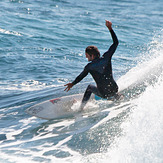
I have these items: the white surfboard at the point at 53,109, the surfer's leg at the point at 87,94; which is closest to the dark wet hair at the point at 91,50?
the surfer's leg at the point at 87,94

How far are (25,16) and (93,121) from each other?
17.4 meters

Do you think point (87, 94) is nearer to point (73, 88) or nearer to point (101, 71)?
point (101, 71)

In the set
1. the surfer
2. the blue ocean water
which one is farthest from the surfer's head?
the blue ocean water

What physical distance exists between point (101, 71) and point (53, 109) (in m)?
1.47

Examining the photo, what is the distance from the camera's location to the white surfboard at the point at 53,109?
745 centimetres

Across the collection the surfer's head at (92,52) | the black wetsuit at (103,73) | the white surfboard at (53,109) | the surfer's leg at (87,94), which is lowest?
the white surfboard at (53,109)

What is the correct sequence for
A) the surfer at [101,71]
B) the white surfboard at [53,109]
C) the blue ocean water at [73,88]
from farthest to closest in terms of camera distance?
the white surfboard at [53,109], the surfer at [101,71], the blue ocean water at [73,88]

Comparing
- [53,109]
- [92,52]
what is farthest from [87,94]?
[92,52]

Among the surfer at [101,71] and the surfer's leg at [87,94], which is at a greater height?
the surfer at [101,71]

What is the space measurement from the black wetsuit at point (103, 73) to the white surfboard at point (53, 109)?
2.12 feet

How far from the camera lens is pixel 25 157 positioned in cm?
573

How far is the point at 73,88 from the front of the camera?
1032 cm

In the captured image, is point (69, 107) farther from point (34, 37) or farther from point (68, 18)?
point (68, 18)

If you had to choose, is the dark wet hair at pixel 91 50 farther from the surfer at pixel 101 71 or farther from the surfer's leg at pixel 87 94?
the surfer's leg at pixel 87 94
